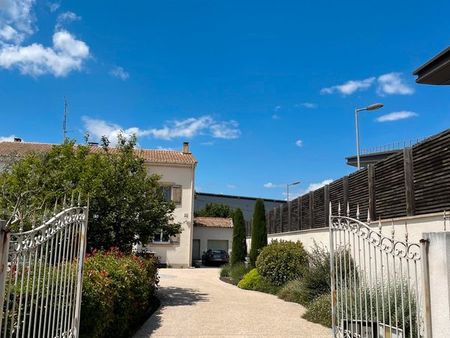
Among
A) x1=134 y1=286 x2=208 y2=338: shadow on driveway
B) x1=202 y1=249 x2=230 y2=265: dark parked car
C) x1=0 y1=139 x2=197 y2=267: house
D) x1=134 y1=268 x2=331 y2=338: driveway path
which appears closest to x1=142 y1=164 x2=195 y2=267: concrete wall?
x1=0 y1=139 x2=197 y2=267: house

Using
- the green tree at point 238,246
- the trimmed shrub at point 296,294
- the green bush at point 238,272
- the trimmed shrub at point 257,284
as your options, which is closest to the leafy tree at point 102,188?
the trimmed shrub at point 296,294

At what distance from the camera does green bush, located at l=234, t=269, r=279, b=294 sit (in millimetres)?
15744

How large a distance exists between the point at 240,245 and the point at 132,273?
15991 mm

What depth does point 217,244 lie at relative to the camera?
36.3 metres

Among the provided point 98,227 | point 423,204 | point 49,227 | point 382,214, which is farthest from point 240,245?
point 49,227

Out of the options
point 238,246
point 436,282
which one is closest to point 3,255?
point 436,282

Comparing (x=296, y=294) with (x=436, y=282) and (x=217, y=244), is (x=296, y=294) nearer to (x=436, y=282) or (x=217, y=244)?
(x=436, y=282)

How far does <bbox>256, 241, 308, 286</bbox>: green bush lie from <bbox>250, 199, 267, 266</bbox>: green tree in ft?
14.0

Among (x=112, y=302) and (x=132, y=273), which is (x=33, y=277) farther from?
(x=132, y=273)

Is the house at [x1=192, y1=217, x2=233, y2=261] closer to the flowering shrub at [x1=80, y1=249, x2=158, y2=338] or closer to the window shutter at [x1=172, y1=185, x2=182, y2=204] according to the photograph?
the window shutter at [x1=172, y1=185, x2=182, y2=204]

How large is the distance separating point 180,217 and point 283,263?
15713mm

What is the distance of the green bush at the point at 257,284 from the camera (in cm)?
1574

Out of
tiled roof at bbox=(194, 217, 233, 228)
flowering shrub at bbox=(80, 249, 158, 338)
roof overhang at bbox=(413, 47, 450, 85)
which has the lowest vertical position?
flowering shrub at bbox=(80, 249, 158, 338)

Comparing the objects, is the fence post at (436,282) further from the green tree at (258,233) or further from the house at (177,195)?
the house at (177,195)
